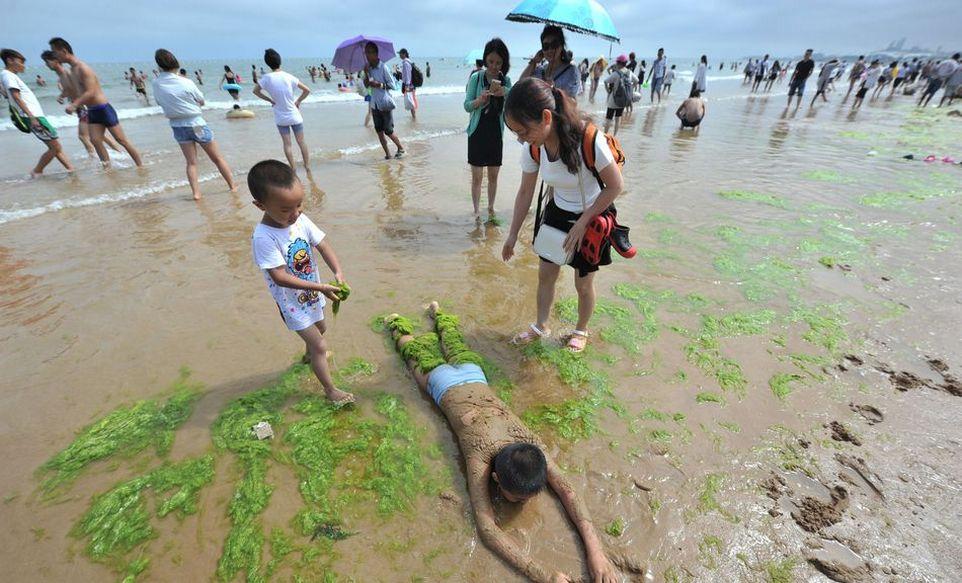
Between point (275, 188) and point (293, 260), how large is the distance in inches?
18.8

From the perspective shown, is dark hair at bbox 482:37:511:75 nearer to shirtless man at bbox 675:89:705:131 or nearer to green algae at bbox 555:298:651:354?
green algae at bbox 555:298:651:354

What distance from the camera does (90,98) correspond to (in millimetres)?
6887

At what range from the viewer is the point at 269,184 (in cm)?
215

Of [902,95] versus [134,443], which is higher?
[902,95]

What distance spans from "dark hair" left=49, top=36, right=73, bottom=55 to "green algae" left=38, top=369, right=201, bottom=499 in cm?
668

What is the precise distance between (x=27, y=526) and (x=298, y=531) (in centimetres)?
139

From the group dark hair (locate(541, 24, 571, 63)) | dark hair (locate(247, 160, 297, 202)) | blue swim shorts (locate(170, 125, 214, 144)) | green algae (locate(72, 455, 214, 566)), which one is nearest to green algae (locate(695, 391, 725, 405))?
dark hair (locate(247, 160, 297, 202))

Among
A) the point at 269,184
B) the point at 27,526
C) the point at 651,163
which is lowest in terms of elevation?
the point at 27,526

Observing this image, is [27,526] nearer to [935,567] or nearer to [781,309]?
[935,567]

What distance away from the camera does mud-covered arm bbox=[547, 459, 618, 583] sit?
1.91 m

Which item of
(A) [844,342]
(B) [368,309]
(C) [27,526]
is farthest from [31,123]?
(A) [844,342]

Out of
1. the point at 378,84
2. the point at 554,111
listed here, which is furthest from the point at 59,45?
the point at 554,111

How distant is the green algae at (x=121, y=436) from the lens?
A: 2393 mm

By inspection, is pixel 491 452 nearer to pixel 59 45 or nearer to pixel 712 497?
pixel 712 497
